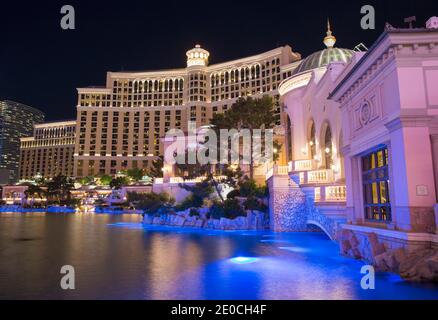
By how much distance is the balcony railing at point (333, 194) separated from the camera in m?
13.8

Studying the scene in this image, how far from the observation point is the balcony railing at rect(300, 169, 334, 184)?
57.4ft

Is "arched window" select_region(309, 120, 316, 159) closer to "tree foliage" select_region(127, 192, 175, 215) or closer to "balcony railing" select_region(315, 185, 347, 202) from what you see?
"balcony railing" select_region(315, 185, 347, 202)

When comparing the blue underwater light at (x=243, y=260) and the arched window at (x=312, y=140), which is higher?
the arched window at (x=312, y=140)

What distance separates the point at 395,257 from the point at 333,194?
564 cm

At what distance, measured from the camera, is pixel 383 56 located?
31.0 ft

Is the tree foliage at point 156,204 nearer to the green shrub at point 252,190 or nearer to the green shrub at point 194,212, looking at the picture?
the green shrub at point 194,212

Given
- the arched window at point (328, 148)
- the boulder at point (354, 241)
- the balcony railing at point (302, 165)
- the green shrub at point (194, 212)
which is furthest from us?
the green shrub at point (194, 212)

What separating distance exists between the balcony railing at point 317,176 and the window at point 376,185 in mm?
5480

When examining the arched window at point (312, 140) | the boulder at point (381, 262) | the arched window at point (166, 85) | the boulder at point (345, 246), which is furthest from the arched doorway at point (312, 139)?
the arched window at point (166, 85)

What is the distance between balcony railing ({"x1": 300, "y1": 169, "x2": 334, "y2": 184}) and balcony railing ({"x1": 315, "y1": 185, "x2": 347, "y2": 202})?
121 inches

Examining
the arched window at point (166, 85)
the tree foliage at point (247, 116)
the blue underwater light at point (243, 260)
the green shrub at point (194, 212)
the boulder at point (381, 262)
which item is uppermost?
the arched window at point (166, 85)

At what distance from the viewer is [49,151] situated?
130 meters

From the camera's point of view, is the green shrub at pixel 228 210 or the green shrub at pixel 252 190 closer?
the green shrub at pixel 228 210
